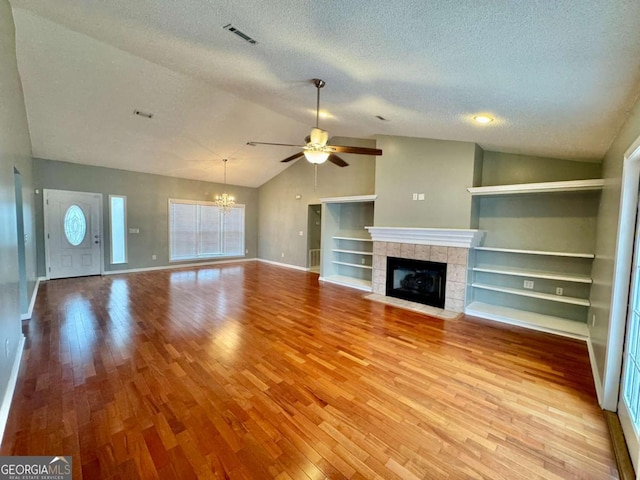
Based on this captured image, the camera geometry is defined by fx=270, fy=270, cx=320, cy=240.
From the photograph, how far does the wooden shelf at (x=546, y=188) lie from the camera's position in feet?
11.0

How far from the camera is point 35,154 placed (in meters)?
5.73

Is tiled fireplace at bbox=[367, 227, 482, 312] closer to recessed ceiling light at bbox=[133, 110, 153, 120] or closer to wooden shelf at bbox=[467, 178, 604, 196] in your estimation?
wooden shelf at bbox=[467, 178, 604, 196]

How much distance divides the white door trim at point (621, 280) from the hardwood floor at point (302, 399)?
280 mm

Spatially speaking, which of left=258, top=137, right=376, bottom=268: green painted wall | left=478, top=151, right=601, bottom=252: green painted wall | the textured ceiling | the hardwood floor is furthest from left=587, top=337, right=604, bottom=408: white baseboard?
A: left=258, top=137, right=376, bottom=268: green painted wall

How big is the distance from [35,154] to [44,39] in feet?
13.1

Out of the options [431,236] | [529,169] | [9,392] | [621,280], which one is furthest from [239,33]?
[529,169]

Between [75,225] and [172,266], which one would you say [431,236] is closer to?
[172,266]

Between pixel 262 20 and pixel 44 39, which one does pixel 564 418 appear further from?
pixel 44 39

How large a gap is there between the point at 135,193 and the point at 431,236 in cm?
731

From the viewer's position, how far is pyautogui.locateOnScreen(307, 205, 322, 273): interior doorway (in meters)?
8.11

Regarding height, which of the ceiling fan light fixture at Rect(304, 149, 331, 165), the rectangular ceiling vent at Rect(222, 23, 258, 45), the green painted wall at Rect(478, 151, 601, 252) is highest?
the rectangular ceiling vent at Rect(222, 23, 258, 45)

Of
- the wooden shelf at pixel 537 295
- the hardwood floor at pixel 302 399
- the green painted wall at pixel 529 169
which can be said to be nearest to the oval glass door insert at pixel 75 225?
the hardwood floor at pixel 302 399

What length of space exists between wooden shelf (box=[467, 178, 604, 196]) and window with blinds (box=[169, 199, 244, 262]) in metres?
7.24

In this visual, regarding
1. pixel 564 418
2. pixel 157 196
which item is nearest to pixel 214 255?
pixel 157 196
